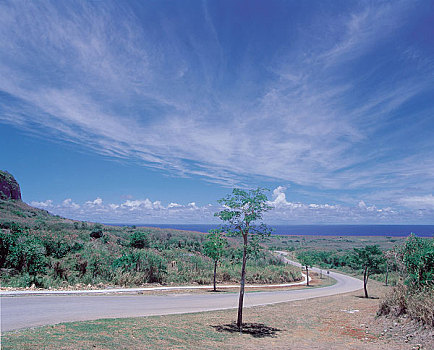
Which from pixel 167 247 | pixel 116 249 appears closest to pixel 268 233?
pixel 116 249

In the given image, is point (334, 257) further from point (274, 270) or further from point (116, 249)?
point (116, 249)

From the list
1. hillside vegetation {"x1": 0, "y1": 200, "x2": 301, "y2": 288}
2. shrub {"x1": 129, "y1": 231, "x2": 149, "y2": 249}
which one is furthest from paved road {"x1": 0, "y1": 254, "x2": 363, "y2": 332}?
shrub {"x1": 129, "y1": 231, "x2": 149, "y2": 249}

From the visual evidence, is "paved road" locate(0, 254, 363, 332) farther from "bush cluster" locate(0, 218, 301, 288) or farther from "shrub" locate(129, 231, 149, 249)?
"shrub" locate(129, 231, 149, 249)

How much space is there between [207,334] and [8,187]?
7954 centimetres

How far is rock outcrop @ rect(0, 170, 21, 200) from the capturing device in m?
67.9

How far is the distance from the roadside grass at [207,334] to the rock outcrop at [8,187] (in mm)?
70554

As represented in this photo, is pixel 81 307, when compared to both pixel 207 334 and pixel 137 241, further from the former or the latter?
pixel 137 241

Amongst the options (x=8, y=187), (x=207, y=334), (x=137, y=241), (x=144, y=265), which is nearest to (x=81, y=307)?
(x=207, y=334)

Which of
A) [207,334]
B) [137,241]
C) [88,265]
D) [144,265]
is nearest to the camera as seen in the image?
[207,334]

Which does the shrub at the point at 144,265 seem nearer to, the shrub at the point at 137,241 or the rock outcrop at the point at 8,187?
the shrub at the point at 137,241

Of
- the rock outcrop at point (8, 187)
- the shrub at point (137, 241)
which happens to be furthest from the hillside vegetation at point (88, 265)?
the rock outcrop at point (8, 187)

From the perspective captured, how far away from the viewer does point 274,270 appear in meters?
41.7

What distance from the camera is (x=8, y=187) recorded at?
71000mm

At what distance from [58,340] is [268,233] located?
7.68m
